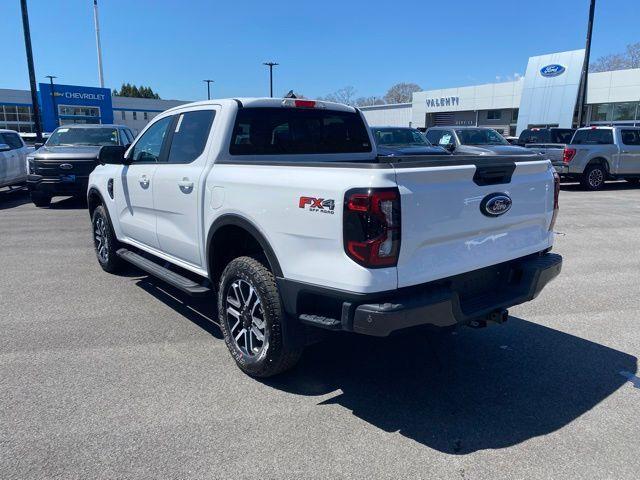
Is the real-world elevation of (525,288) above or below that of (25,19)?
below

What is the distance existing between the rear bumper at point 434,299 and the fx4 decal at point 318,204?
1.53 ft

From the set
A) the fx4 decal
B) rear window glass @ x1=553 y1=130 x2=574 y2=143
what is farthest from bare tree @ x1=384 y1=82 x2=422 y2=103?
the fx4 decal

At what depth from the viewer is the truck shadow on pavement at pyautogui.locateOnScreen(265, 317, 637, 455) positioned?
313 cm

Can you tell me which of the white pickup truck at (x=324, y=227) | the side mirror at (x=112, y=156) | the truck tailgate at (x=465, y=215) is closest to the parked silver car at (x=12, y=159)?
the side mirror at (x=112, y=156)

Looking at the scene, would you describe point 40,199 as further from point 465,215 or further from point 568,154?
point 568,154

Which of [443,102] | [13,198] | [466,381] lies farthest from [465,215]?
[443,102]

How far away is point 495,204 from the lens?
329cm

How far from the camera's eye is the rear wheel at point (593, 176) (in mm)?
16141

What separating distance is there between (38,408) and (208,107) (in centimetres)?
263

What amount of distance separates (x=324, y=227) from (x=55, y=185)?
426 inches

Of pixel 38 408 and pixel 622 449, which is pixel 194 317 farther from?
pixel 622 449

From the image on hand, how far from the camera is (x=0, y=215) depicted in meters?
11.4

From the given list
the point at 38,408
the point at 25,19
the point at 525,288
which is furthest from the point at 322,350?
the point at 25,19

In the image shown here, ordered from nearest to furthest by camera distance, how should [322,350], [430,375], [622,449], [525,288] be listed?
[622,449] < [525,288] < [430,375] < [322,350]
